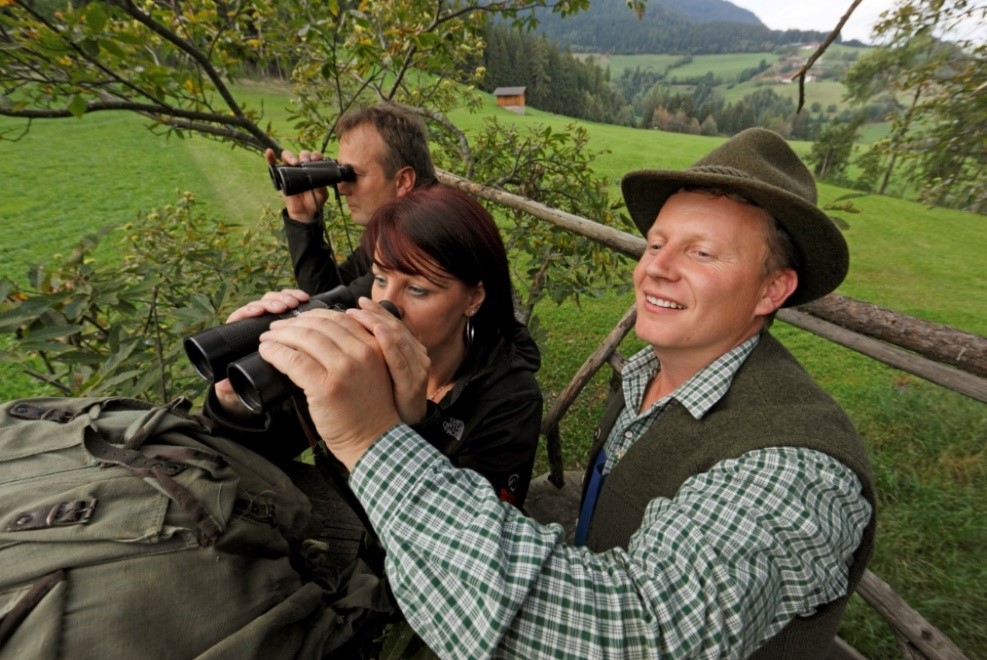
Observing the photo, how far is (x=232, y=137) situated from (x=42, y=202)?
501 inches

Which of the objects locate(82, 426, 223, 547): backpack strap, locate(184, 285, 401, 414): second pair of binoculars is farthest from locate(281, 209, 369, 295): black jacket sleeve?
locate(82, 426, 223, 547): backpack strap

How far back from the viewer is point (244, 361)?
0.94 meters

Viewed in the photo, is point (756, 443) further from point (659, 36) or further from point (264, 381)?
point (659, 36)

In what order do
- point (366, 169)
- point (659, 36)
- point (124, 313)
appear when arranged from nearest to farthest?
point (124, 313) → point (366, 169) → point (659, 36)

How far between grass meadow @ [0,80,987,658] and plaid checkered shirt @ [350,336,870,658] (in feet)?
4.00

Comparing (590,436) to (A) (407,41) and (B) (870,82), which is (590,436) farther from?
(B) (870,82)

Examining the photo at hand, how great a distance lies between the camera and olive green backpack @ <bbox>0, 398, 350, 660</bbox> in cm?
81

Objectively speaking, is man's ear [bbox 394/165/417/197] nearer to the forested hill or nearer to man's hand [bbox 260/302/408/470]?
man's hand [bbox 260/302/408/470]

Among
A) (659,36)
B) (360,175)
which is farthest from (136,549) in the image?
(659,36)

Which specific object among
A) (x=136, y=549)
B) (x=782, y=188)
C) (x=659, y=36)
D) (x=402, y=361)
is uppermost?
(x=659, y=36)

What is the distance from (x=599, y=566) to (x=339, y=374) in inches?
21.9

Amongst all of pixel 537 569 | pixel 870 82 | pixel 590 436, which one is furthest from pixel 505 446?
pixel 870 82

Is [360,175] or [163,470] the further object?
[360,175]

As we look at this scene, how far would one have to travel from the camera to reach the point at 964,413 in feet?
14.9
